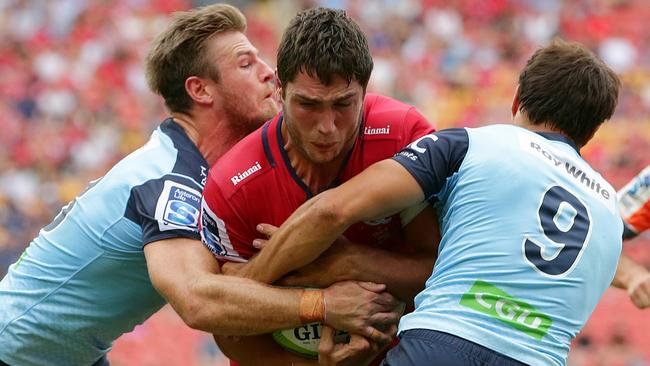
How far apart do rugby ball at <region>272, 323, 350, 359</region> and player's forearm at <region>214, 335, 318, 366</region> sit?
1.3 inches

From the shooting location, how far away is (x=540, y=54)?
4086 mm

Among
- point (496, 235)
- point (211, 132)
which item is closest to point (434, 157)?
point (496, 235)

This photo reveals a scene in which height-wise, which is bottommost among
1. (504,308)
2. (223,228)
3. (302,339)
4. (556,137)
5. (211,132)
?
(302,339)

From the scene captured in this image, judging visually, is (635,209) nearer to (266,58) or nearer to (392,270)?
(392,270)

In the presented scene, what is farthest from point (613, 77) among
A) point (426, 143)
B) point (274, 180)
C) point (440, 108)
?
point (440, 108)

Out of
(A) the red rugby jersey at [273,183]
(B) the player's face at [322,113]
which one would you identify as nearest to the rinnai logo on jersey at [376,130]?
(A) the red rugby jersey at [273,183]

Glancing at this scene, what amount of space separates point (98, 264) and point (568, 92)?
2.22 metres

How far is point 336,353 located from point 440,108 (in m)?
10.5

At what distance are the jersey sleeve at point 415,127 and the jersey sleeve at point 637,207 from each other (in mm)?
2024

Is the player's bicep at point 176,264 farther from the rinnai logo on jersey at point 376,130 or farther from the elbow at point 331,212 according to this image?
the rinnai logo on jersey at point 376,130

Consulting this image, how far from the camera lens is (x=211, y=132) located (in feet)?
16.8

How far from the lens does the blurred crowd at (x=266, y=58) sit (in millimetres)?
13664

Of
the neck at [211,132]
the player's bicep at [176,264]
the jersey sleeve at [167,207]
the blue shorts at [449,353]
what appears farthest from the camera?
the neck at [211,132]

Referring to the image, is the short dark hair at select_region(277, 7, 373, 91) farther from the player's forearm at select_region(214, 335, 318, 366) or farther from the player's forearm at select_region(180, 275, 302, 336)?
the player's forearm at select_region(214, 335, 318, 366)
